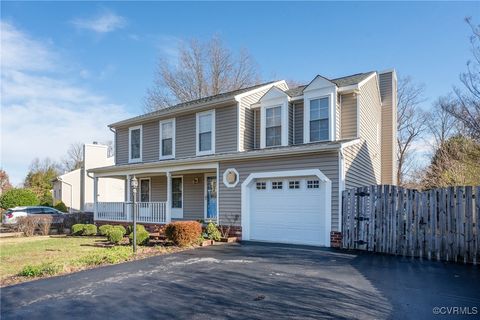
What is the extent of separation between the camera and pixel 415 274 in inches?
277

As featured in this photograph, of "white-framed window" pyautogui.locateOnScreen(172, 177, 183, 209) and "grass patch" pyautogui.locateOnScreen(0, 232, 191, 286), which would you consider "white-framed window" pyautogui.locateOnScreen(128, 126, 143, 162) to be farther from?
"grass patch" pyautogui.locateOnScreen(0, 232, 191, 286)

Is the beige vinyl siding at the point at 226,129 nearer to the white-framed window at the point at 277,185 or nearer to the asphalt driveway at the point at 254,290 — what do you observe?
the white-framed window at the point at 277,185

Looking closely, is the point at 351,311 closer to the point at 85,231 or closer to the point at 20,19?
the point at 20,19

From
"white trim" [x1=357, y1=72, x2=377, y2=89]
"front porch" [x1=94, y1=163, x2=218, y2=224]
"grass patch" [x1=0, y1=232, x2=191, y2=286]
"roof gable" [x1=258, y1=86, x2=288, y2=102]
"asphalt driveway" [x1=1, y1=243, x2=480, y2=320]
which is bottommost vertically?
"grass patch" [x1=0, y1=232, x2=191, y2=286]

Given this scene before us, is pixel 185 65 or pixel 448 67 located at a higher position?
pixel 185 65

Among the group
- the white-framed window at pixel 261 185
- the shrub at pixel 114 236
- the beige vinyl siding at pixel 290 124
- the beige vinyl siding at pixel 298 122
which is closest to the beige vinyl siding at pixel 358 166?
the beige vinyl siding at pixel 298 122

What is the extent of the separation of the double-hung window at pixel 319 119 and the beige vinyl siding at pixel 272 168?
214 cm

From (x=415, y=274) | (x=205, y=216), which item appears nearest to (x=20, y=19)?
(x=205, y=216)

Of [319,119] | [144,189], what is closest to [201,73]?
[144,189]

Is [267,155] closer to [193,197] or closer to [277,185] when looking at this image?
[277,185]

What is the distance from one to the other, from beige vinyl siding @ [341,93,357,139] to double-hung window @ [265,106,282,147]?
2.51m

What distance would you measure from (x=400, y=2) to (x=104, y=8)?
34.2ft

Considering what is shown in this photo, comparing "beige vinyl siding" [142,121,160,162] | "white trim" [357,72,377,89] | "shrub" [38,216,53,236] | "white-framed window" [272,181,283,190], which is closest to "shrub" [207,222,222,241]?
"white-framed window" [272,181,283,190]

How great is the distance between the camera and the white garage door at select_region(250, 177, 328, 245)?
1114 centimetres
